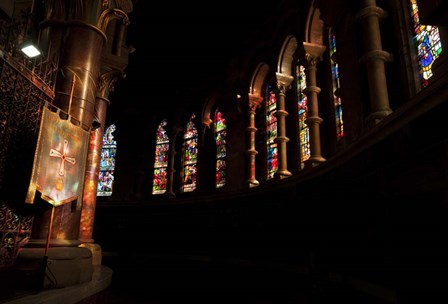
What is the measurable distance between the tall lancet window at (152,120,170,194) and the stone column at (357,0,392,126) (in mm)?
10763

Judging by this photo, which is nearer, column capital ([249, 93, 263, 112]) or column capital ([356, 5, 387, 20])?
column capital ([356, 5, 387, 20])

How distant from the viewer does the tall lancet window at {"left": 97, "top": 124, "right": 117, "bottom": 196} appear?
50.9 feet

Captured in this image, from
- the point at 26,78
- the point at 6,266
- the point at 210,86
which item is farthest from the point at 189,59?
the point at 6,266

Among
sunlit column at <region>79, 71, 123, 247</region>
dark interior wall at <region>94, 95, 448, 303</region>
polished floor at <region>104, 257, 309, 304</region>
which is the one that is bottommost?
polished floor at <region>104, 257, 309, 304</region>

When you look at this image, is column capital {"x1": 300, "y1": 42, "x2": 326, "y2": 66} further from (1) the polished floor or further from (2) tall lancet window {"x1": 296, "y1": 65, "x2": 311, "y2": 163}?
(1) the polished floor

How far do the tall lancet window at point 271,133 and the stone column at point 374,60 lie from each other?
460 cm

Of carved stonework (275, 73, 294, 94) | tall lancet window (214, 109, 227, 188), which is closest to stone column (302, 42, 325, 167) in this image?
carved stonework (275, 73, 294, 94)

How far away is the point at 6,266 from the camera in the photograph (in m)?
3.54

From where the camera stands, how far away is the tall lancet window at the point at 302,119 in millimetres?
8797

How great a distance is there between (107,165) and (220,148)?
630cm

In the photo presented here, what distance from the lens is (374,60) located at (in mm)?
5418

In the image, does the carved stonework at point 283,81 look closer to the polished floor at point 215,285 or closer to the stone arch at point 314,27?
the stone arch at point 314,27

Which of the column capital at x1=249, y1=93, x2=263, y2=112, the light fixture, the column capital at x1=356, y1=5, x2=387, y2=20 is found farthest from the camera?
the column capital at x1=249, y1=93, x2=263, y2=112

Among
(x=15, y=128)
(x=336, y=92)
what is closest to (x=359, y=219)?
(x=336, y=92)
